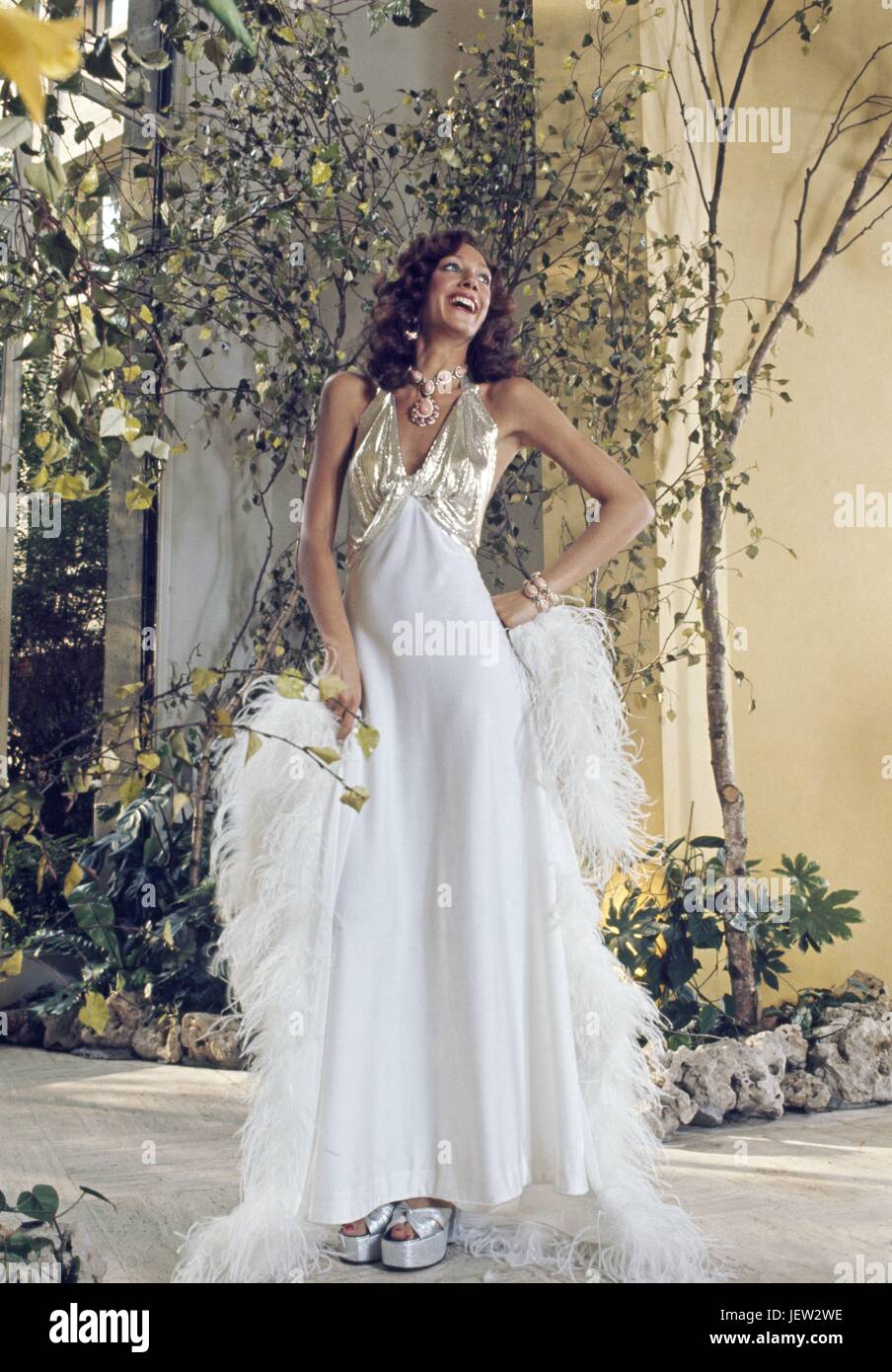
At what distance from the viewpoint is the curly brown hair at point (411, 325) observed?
2242 mm

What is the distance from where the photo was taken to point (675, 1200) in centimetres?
241

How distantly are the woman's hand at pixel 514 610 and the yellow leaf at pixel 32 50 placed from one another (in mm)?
1871

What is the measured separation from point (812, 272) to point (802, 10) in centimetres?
82

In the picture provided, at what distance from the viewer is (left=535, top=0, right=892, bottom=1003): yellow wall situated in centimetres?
398

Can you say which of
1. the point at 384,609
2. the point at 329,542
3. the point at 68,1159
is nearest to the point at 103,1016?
the point at 384,609

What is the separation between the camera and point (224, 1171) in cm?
260

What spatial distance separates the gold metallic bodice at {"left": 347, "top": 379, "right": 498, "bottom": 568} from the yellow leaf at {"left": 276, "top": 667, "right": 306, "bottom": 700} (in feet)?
3.89

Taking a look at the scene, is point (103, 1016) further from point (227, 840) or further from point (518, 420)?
point (518, 420)

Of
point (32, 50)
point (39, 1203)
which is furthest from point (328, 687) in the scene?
point (39, 1203)

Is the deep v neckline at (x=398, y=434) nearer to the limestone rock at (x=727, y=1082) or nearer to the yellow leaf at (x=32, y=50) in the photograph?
the limestone rock at (x=727, y=1082)

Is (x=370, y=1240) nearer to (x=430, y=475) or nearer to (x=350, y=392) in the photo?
(x=430, y=475)

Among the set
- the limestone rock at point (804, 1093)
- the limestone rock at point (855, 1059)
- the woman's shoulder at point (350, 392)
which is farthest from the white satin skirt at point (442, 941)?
the limestone rock at point (855, 1059)

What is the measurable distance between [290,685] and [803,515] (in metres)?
3.44
